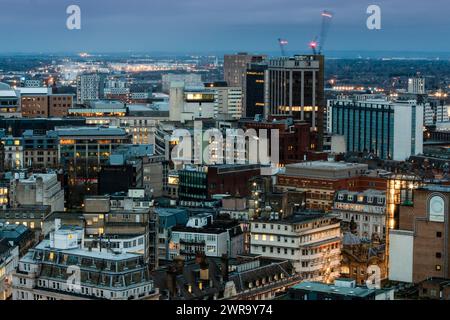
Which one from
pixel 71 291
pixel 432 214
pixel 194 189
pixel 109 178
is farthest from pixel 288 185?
pixel 71 291

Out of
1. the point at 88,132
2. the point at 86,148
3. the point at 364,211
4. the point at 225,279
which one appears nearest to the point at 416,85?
the point at 88,132

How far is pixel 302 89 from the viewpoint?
2403 inches

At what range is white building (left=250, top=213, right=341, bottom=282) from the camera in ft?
87.0

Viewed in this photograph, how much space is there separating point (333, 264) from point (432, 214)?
3.80 metres

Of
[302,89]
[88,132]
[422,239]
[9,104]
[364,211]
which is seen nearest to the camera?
[422,239]

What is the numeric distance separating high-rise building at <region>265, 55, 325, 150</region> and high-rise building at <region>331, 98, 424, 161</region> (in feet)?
16.2

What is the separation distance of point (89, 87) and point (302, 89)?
44635 mm

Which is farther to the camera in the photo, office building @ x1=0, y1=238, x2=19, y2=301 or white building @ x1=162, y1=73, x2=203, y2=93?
white building @ x1=162, y1=73, x2=203, y2=93

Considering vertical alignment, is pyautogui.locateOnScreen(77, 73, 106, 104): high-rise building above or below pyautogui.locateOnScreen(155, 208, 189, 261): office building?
above

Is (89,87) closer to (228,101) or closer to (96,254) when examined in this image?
(228,101)

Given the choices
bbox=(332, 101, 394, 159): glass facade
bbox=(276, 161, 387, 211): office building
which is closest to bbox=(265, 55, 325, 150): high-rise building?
bbox=(332, 101, 394, 159): glass facade

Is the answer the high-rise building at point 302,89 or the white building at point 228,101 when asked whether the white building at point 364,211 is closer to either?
the high-rise building at point 302,89

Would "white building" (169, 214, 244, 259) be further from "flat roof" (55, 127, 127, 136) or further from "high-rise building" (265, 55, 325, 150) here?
"high-rise building" (265, 55, 325, 150)
